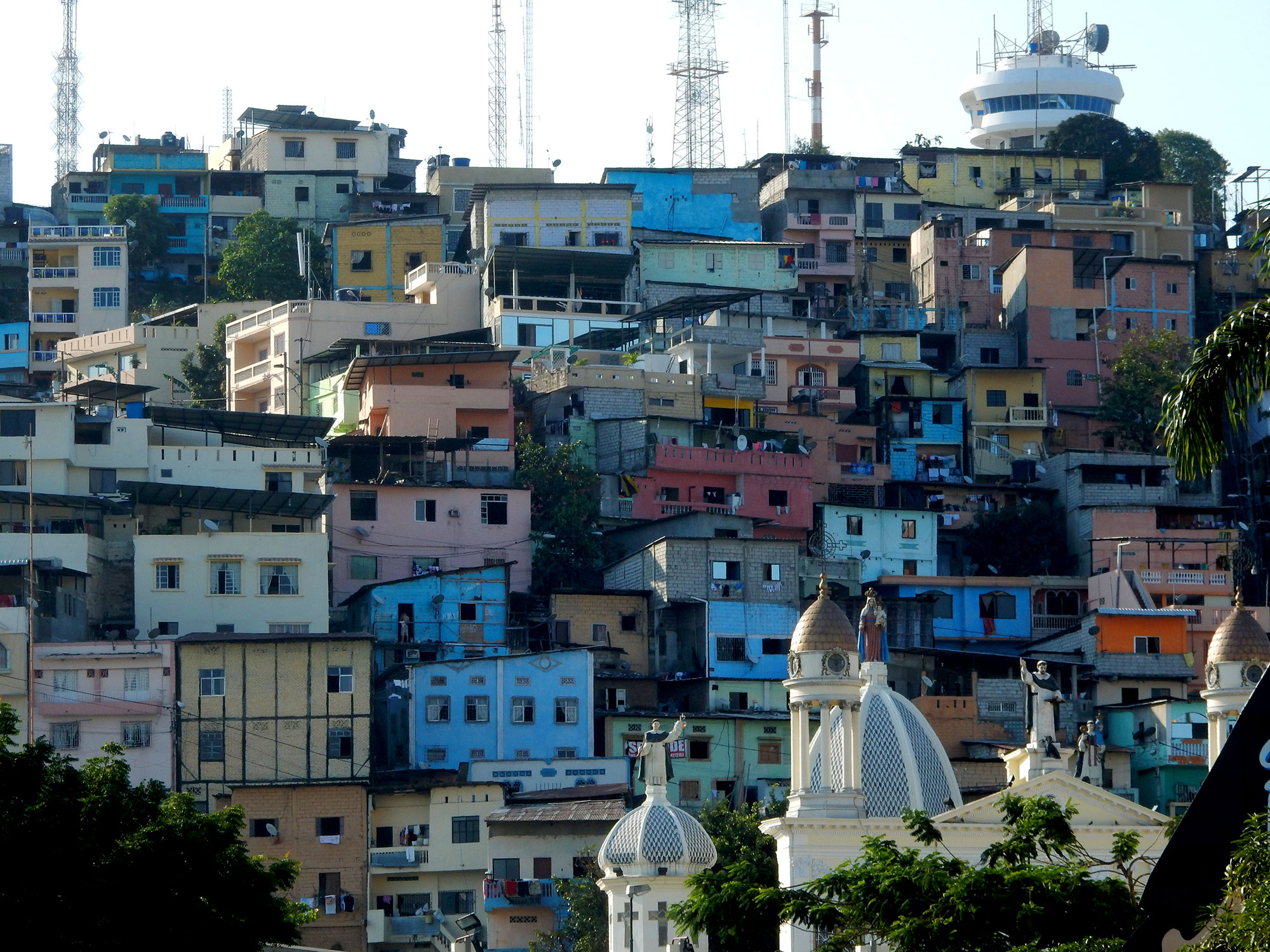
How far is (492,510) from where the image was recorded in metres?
75.5

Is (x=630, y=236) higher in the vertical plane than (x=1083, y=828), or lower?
higher

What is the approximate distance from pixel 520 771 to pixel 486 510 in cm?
1234

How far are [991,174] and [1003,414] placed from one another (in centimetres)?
1947

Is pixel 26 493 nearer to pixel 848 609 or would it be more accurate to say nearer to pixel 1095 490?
pixel 848 609

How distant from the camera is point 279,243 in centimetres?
9725

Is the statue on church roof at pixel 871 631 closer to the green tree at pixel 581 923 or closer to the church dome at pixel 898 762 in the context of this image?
the church dome at pixel 898 762

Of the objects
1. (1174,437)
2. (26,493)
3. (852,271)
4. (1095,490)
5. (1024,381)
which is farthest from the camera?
(852,271)

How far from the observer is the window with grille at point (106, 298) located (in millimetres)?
100000

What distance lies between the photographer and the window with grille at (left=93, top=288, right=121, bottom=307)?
10000 centimetres

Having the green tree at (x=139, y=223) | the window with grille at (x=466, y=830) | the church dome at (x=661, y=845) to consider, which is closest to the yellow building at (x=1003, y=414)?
the window with grille at (x=466, y=830)

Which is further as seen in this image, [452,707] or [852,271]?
[852,271]

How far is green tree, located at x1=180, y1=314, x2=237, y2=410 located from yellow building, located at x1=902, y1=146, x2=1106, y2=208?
28363 mm

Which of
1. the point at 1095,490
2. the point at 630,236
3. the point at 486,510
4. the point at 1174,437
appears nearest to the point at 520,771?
the point at 486,510

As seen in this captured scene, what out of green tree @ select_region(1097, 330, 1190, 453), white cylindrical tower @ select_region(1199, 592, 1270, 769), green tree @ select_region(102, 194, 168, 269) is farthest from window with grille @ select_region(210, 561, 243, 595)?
green tree @ select_region(102, 194, 168, 269)
